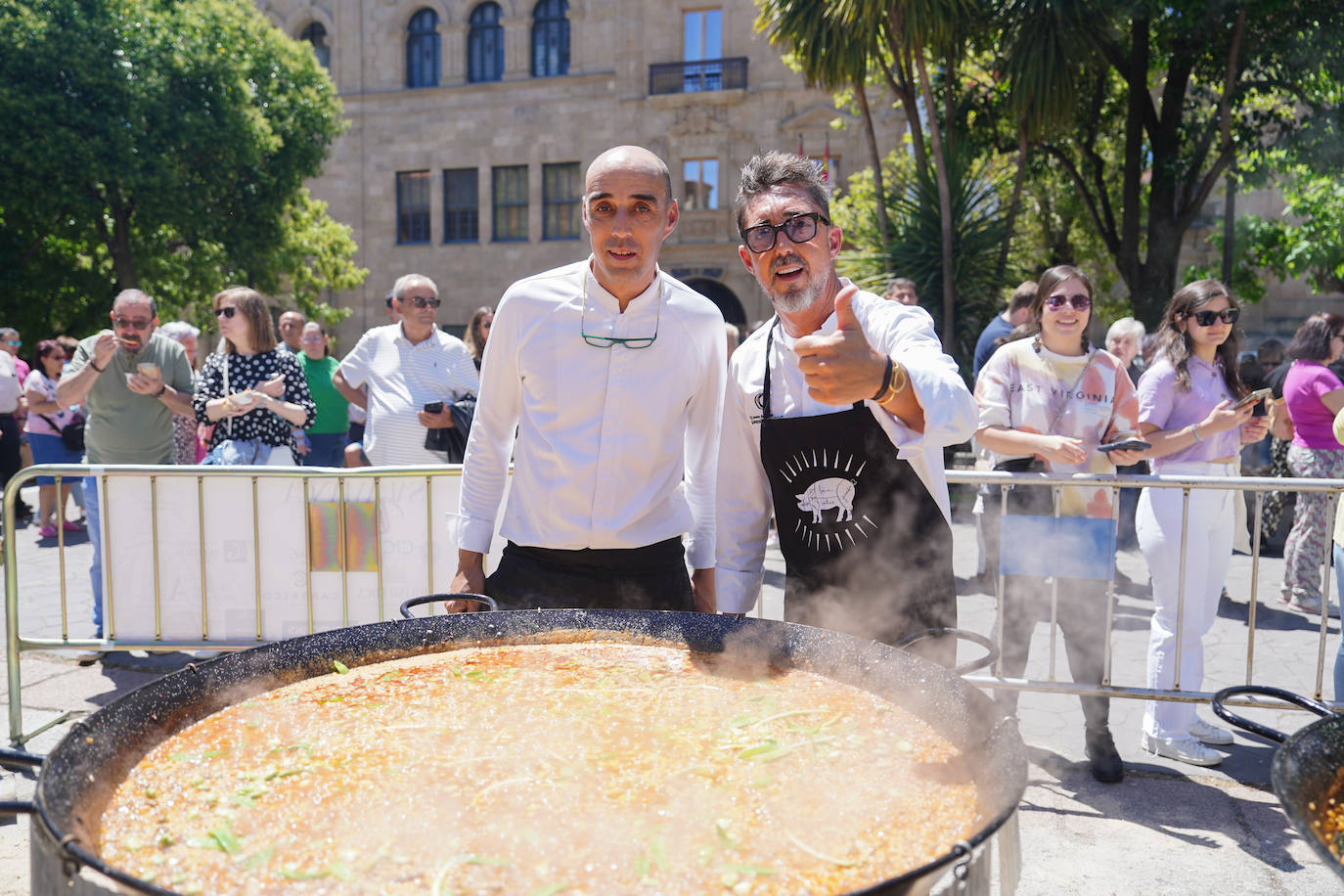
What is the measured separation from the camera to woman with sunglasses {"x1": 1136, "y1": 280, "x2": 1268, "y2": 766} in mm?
4477

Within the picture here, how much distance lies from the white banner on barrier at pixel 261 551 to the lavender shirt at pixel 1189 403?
330cm

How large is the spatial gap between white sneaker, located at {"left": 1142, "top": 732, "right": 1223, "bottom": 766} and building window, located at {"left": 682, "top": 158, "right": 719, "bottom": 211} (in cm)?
2301

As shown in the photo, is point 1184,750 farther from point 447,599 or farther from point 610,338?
point 447,599

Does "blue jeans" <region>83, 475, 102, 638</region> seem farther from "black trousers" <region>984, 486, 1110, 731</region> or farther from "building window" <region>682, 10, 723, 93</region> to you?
"building window" <region>682, 10, 723, 93</region>

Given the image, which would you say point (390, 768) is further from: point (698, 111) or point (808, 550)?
point (698, 111)

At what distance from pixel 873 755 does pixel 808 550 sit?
0.82 meters

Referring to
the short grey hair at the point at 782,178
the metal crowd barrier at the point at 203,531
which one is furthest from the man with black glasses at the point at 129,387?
the short grey hair at the point at 782,178

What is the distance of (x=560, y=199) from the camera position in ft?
90.8

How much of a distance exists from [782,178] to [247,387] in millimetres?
4473

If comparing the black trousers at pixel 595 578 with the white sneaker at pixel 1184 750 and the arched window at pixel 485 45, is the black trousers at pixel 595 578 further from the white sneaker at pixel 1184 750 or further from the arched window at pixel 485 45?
the arched window at pixel 485 45

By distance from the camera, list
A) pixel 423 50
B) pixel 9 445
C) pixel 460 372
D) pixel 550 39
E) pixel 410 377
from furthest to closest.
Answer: pixel 423 50 < pixel 550 39 < pixel 9 445 < pixel 460 372 < pixel 410 377

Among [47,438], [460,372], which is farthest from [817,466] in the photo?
[47,438]

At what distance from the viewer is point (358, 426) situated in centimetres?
974

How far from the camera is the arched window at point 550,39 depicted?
27719mm
